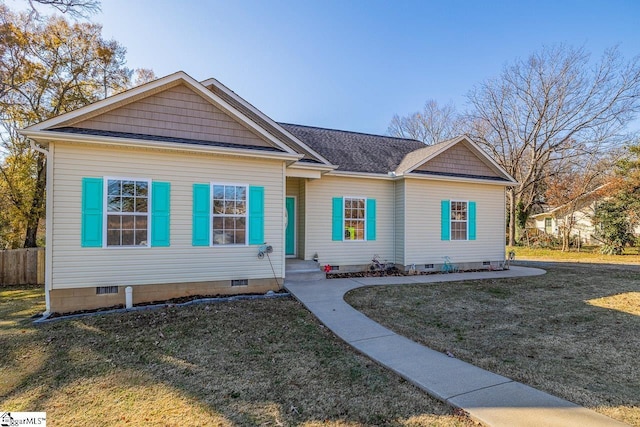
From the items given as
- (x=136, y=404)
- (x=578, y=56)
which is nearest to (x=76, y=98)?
(x=136, y=404)

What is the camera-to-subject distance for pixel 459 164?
12.5 m

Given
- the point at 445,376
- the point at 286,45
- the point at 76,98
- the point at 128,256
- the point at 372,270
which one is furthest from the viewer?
the point at 76,98

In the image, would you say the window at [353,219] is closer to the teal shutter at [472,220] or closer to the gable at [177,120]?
the gable at [177,120]

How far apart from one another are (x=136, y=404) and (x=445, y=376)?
11.9 ft

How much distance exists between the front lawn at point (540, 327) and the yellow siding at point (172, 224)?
306 cm

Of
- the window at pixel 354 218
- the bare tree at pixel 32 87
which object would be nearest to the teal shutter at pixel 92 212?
the window at pixel 354 218

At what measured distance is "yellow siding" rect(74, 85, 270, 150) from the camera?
7555 millimetres

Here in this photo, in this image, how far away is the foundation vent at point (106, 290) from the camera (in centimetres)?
727

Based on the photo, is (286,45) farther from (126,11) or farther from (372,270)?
(372,270)

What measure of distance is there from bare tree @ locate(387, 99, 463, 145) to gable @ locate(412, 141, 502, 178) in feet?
69.8

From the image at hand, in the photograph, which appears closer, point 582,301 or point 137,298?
point 137,298

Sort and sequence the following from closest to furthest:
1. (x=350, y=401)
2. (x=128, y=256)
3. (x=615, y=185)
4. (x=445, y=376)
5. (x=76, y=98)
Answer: (x=350, y=401)
(x=445, y=376)
(x=128, y=256)
(x=76, y=98)
(x=615, y=185)

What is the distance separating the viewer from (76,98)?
16.0 metres

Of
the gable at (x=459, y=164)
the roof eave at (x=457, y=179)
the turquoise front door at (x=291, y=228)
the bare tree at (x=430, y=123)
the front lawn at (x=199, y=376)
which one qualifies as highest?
the bare tree at (x=430, y=123)
